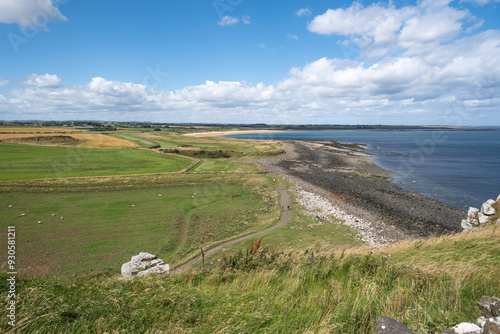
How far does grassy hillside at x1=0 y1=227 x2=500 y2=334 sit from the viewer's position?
411 cm

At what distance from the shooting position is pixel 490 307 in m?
3.88

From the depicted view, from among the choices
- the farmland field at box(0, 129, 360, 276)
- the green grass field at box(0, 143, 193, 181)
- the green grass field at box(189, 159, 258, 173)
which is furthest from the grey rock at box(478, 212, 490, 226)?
the green grass field at box(0, 143, 193, 181)

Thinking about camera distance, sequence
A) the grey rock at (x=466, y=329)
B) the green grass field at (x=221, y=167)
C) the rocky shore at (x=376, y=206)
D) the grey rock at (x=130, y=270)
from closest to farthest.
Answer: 1. the grey rock at (x=466, y=329)
2. the grey rock at (x=130, y=270)
3. the rocky shore at (x=376, y=206)
4. the green grass field at (x=221, y=167)

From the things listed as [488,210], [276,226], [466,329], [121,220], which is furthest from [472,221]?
[121,220]

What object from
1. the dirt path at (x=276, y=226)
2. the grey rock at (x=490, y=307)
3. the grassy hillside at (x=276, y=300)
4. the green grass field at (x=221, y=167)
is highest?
the grey rock at (x=490, y=307)

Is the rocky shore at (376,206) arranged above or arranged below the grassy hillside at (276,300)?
below

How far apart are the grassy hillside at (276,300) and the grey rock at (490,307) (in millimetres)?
399

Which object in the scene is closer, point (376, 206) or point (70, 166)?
point (376, 206)

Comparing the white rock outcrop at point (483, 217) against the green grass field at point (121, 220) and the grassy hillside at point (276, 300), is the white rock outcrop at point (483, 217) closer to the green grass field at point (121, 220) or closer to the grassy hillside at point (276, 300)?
the grassy hillside at point (276, 300)

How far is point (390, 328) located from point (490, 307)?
80.2 inches

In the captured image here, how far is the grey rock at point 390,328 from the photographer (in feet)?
10.8

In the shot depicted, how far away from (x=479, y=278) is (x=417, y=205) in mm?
32605

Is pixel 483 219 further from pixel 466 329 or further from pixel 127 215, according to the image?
pixel 127 215

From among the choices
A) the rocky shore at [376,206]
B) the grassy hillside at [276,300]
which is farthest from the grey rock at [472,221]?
the grassy hillside at [276,300]
